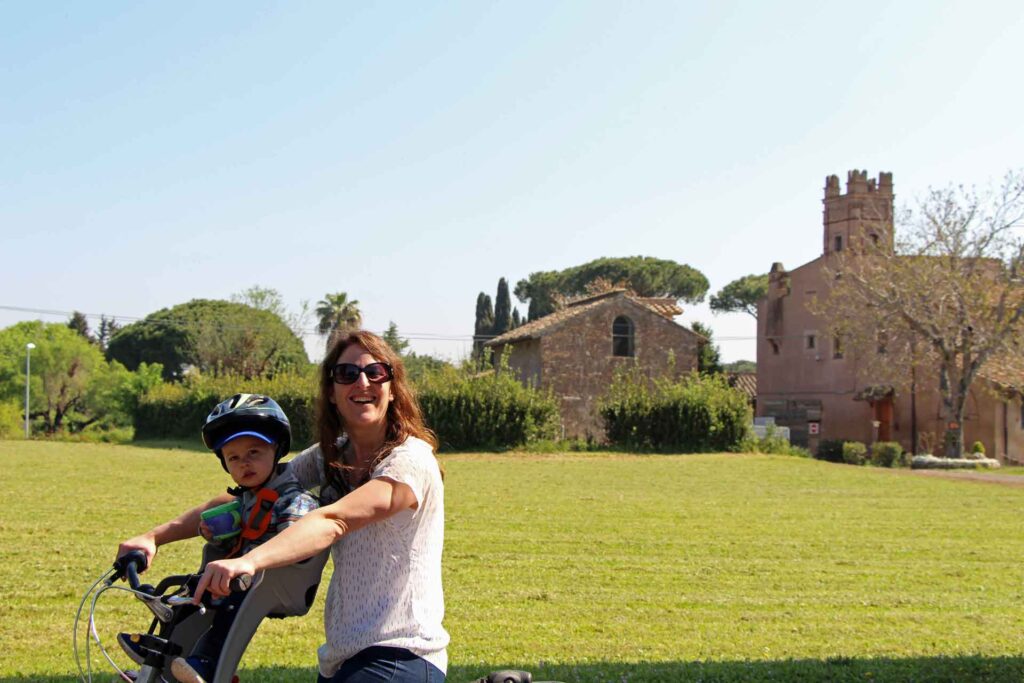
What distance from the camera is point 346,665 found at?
10.5ft

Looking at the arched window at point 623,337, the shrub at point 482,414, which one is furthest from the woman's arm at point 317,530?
the arched window at point 623,337

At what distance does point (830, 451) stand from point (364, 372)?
46241 mm

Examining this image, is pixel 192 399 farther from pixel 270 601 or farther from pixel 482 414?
pixel 270 601

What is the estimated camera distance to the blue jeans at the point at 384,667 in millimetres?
3145

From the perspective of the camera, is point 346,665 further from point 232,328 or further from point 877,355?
point 232,328

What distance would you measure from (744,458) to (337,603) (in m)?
34.4

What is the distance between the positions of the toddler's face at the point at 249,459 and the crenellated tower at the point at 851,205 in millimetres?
55175

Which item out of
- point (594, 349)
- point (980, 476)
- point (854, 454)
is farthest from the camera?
point (594, 349)

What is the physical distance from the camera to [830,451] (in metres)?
47.2

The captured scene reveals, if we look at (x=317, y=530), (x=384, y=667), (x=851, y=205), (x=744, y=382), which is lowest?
(x=384, y=667)

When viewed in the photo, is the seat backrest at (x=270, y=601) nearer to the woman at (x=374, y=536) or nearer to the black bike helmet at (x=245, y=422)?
the woman at (x=374, y=536)

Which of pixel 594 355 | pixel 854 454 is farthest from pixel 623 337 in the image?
pixel 854 454

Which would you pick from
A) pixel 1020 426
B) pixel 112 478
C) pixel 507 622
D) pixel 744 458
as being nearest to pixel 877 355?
pixel 1020 426

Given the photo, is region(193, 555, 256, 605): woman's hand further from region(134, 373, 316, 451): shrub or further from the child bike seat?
region(134, 373, 316, 451): shrub
